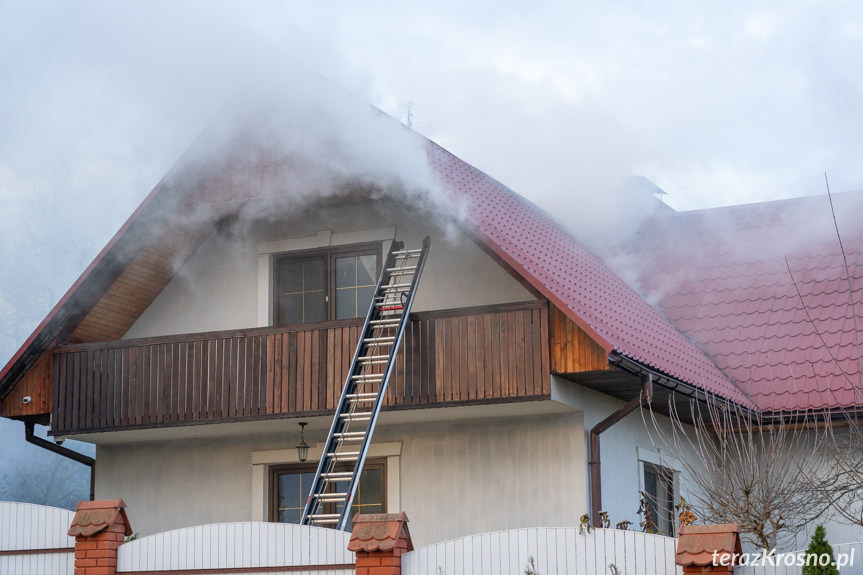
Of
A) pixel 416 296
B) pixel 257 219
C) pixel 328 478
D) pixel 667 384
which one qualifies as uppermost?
pixel 257 219

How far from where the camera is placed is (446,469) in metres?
14.5

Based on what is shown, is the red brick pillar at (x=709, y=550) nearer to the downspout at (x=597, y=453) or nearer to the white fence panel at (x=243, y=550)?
the white fence panel at (x=243, y=550)

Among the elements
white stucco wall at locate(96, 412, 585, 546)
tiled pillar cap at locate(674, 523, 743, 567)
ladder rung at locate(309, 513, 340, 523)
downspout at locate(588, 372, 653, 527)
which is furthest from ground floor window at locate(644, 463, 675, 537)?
tiled pillar cap at locate(674, 523, 743, 567)

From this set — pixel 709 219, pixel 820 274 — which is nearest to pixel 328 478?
pixel 820 274

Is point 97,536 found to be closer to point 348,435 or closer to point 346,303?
point 348,435

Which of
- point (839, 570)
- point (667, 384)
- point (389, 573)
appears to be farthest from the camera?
point (667, 384)

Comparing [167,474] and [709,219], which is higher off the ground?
[709,219]

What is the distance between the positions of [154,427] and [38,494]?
23.6 m

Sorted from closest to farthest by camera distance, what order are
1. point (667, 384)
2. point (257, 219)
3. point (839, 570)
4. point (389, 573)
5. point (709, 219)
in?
point (839, 570)
point (389, 573)
point (667, 384)
point (257, 219)
point (709, 219)

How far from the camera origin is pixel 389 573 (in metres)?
9.80

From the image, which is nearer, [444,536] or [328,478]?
[328,478]

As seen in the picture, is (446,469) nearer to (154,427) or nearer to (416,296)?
(416,296)

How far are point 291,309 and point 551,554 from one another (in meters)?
6.77

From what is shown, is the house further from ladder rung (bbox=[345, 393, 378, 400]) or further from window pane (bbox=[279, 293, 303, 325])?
ladder rung (bbox=[345, 393, 378, 400])
